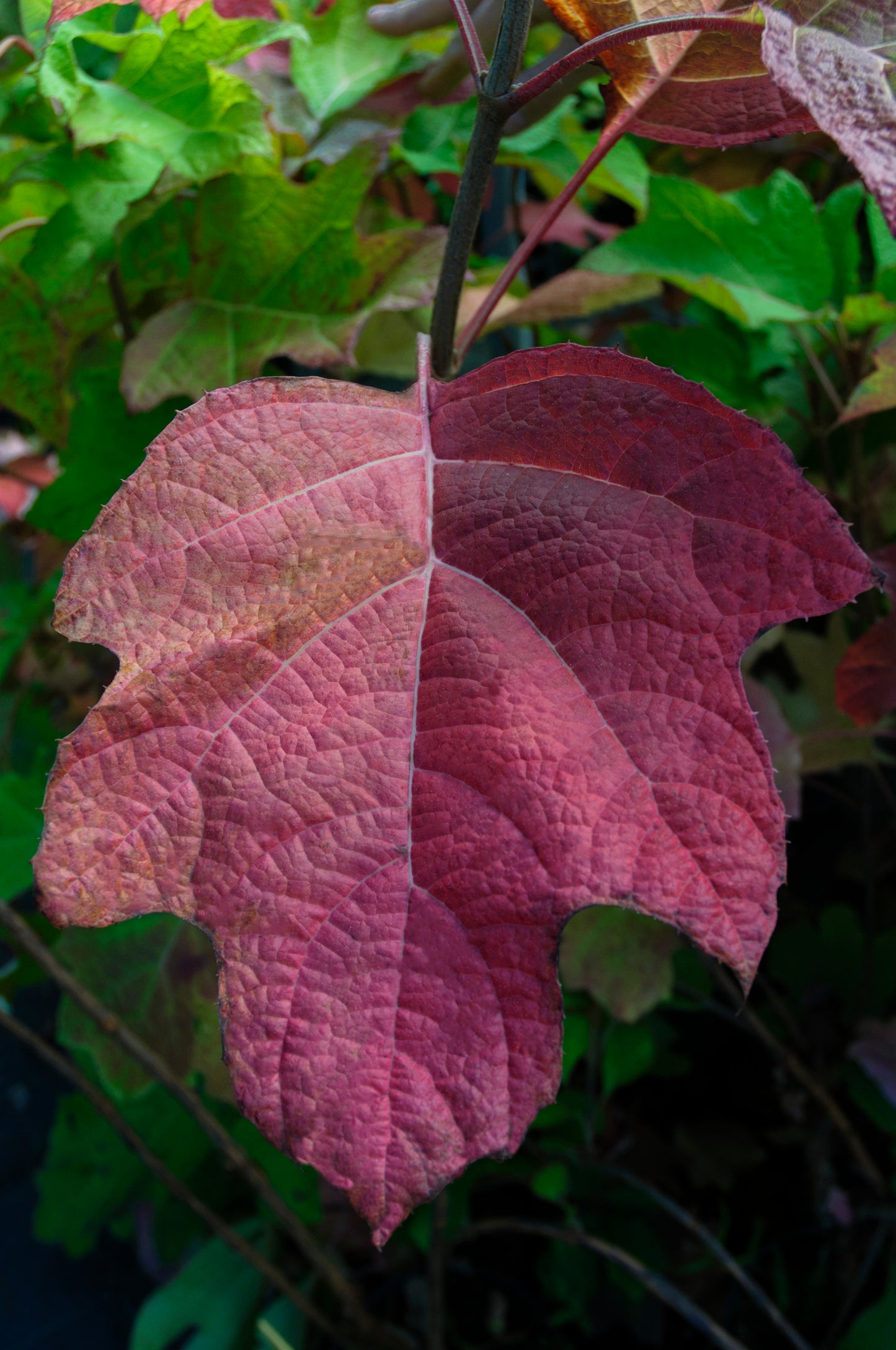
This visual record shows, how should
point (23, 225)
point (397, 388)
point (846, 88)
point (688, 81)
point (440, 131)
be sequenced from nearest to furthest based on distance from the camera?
point (846, 88) < point (688, 81) < point (23, 225) < point (440, 131) < point (397, 388)

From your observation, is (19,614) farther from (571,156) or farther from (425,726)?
(425,726)

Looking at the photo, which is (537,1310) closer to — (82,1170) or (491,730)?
(82,1170)

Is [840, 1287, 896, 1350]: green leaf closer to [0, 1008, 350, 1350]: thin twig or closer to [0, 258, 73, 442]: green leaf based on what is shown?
[0, 1008, 350, 1350]: thin twig

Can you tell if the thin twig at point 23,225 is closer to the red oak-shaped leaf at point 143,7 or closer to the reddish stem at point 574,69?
the red oak-shaped leaf at point 143,7

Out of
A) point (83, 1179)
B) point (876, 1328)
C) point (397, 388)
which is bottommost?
point (83, 1179)

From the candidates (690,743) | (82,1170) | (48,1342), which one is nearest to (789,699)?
(690,743)

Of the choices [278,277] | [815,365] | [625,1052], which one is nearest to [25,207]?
[278,277]

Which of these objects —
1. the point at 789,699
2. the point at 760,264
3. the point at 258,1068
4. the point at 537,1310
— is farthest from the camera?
the point at 537,1310
